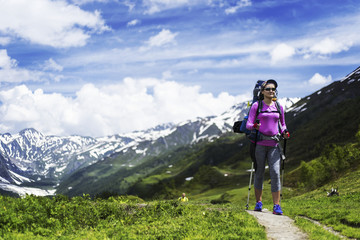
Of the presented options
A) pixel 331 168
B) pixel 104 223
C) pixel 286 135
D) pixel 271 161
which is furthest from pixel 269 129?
pixel 331 168

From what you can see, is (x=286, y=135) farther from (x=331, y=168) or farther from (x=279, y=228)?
(x=331, y=168)

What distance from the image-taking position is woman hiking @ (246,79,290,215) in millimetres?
13500

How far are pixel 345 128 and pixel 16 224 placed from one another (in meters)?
212

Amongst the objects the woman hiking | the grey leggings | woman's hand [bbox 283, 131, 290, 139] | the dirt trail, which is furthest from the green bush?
the dirt trail

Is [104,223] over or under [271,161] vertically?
under

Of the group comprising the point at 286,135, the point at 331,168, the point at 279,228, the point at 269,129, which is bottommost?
the point at 331,168

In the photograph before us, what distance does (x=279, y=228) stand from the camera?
11.1 m

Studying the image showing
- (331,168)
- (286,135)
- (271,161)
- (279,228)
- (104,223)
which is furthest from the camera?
(331,168)

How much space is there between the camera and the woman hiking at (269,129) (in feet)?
44.3

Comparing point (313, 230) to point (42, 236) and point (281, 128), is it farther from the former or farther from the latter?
point (42, 236)

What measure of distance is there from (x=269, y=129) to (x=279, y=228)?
170 inches

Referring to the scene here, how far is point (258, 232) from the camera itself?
9859mm

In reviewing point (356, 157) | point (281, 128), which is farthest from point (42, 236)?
point (356, 157)

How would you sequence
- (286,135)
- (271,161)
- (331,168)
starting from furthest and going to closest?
(331,168), (271,161), (286,135)
